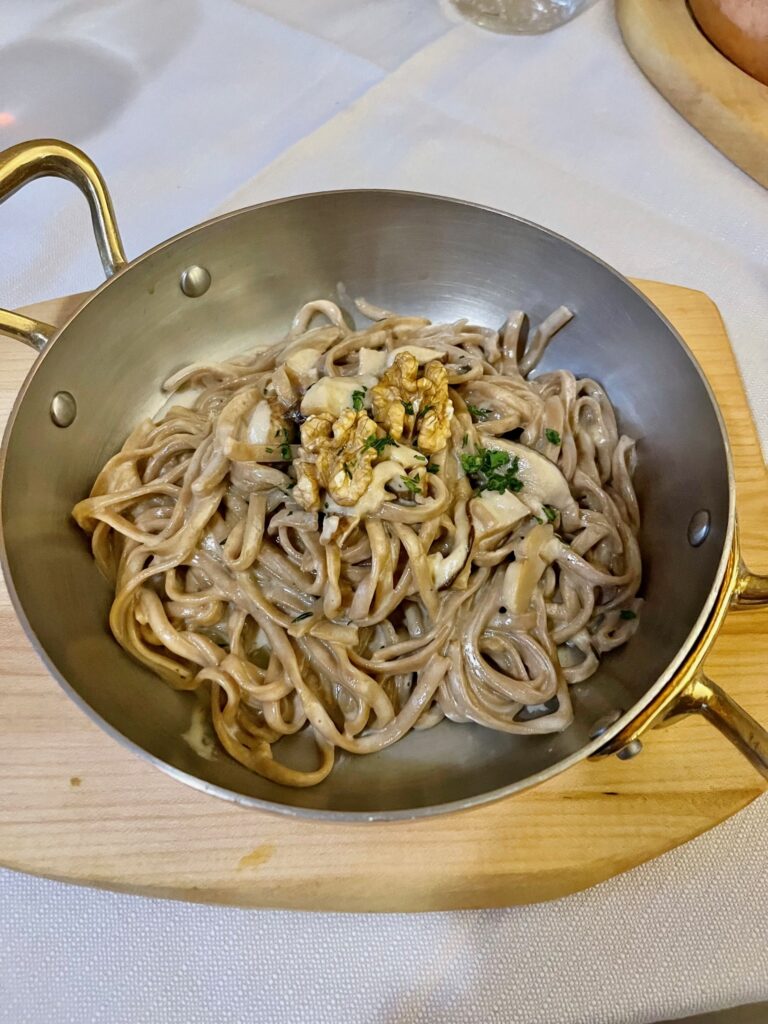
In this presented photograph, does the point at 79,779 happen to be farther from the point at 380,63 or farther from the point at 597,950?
the point at 380,63

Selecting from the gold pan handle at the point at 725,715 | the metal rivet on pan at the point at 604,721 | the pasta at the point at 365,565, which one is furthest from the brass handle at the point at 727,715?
the pasta at the point at 365,565

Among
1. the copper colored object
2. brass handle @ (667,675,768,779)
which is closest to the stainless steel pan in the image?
brass handle @ (667,675,768,779)

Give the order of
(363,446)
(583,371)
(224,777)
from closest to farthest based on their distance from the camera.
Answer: (224,777) → (363,446) → (583,371)

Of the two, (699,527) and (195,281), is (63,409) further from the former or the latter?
(699,527)

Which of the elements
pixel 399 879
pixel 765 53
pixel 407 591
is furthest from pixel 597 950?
pixel 765 53

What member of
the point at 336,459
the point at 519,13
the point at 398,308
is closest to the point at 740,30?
the point at 519,13
